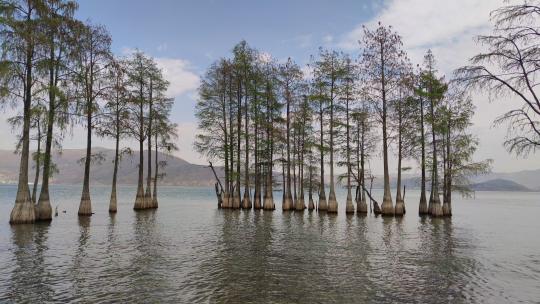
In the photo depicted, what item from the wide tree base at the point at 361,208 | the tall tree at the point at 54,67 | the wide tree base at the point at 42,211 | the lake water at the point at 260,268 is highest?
the tall tree at the point at 54,67

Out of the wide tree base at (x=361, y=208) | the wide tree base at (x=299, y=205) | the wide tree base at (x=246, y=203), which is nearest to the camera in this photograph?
the wide tree base at (x=361, y=208)

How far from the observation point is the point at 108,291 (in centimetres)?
1188

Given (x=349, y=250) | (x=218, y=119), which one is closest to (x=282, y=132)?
(x=218, y=119)

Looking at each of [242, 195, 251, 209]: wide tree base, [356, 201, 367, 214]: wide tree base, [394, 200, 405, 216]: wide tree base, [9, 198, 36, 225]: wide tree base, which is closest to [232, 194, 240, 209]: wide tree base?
[242, 195, 251, 209]: wide tree base

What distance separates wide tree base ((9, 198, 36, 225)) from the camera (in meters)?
28.6

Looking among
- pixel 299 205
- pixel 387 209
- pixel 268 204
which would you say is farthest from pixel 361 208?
pixel 268 204

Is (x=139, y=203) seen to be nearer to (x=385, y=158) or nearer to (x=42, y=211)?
(x=42, y=211)

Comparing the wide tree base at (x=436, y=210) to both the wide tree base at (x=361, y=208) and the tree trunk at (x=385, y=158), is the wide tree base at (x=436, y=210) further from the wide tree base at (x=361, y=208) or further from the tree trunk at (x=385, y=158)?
the wide tree base at (x=361, y=208)

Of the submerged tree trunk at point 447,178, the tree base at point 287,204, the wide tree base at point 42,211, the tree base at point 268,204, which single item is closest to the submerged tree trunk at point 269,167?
the tree base at point 268,204

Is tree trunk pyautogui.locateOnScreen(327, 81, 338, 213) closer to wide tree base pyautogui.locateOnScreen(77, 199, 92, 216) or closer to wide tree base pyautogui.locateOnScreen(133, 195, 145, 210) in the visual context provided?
wide tree base pyautogui.locateOnScreen(133, 195, 145, 210)

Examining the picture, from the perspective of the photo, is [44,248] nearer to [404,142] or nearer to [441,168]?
[404,142]

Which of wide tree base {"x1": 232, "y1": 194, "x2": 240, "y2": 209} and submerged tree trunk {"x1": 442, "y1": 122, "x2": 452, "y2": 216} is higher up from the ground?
submerged tree trunk {"x1": 442, "y1": 122, "x2": 452, "y2": 216}

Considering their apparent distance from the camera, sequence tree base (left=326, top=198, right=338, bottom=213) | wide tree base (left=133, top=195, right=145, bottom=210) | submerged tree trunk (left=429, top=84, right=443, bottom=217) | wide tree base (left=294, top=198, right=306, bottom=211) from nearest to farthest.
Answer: submerged tree trunk (left=429, top=84, right=443, bottom=217), tree base (left=326, top=198, right=338, bottom=213), wide tree base (left=133, top=195, right=145, bottom=210), wide tree base (left=294, top=198, right=306, bottom=211)

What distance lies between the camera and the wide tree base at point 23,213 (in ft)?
93.8
